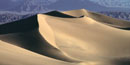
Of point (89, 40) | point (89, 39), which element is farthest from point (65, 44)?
point (89, 39)

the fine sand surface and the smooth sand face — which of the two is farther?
the smooth sand face

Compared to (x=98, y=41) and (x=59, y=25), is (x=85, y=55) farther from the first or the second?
(x=59, y=25)

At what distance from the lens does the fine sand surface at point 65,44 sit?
2152 centimetres

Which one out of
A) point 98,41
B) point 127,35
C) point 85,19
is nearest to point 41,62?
point 98,41

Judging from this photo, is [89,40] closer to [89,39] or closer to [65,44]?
[89,39]

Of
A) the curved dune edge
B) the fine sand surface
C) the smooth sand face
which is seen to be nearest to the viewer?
the fine sand surface

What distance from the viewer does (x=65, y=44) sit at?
31.5 meters

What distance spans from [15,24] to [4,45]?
19071mm

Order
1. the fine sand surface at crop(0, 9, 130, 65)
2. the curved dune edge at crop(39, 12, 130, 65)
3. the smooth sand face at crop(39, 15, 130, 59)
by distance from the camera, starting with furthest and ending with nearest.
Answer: the smooth sand face at crop(39, 15, 130, 59), the curved dune edge at crop(39, 12, 130, 65), the fine sand surface at crop(0, 9, 130, 65)

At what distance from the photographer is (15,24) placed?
41.9m

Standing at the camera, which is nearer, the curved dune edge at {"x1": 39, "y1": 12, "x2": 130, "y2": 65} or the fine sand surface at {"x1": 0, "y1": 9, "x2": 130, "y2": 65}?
the fine sand surface at {"x1": 0, "y1": 9, "x2": 130, "y2": 65}

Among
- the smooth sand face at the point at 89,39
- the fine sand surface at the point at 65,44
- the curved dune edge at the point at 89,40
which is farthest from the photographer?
the smooth sand face at the point at 89,39

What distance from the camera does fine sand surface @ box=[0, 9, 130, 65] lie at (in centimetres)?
2152

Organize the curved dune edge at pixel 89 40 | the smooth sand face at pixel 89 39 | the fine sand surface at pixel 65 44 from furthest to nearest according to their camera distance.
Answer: the smooth sand face at pixel 89 39 → the curved dune edge at pixel 89 40 → the fine sand surface at pixel 65 44
